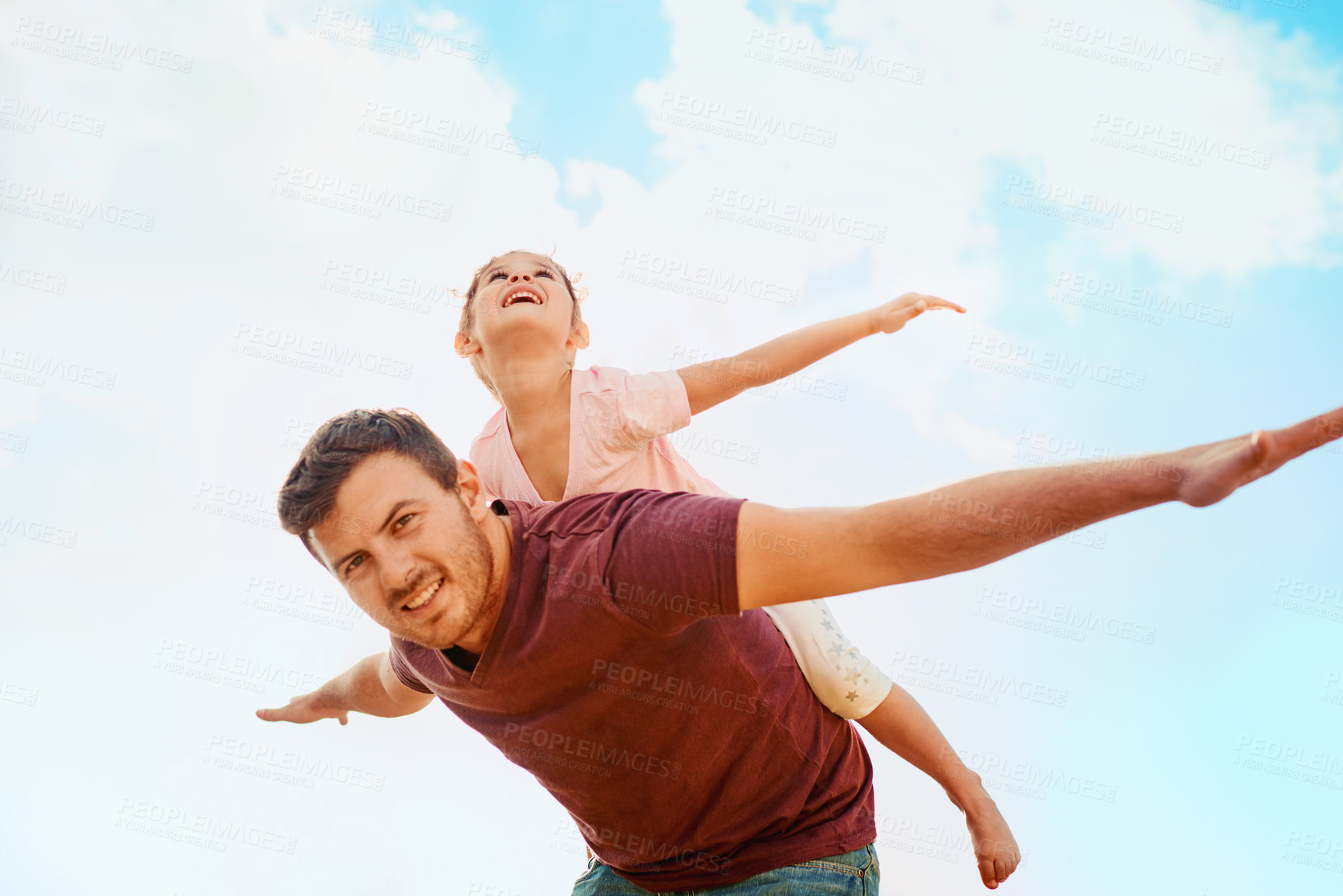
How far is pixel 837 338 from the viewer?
2973mm

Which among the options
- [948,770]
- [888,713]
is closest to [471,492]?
[888,713]

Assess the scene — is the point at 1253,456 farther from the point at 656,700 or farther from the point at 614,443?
the point at 614,443

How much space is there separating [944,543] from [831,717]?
122cm

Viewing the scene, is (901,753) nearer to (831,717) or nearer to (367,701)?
(831,717)

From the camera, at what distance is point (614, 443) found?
116 inches

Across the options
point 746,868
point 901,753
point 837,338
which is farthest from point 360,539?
point 901,753

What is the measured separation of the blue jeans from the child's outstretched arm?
141 cm

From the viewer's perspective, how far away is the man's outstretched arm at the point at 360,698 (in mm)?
3027

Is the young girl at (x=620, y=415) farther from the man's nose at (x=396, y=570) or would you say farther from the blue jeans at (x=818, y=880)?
the man's nose at (x=396, y=570)

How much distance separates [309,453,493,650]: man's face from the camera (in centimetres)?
211

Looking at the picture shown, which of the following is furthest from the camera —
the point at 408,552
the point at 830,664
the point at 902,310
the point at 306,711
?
the point at 306,711

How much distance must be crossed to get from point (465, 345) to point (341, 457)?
1.16m

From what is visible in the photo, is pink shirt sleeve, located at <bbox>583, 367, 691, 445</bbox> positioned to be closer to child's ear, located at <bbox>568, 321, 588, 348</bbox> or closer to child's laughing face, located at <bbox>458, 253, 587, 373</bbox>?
child's laughing face, located at <bbox>458, 253, 587, 373</bbox>

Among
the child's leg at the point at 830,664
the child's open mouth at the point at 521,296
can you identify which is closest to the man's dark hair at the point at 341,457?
the child's open mouth at the point at 521,296
